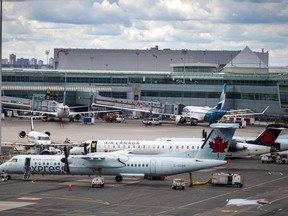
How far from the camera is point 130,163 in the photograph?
7531 centimetres

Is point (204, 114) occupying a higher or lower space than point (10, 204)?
higher

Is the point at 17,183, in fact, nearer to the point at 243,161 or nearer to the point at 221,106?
the point at 243,161

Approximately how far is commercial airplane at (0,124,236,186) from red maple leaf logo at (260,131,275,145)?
20.4 meters

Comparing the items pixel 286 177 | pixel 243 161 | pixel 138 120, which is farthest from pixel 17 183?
pixel 138 120

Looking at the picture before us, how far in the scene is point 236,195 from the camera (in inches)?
2714

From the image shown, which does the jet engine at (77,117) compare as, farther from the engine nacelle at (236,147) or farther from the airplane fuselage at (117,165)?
the airplane fuselage at (117,165)

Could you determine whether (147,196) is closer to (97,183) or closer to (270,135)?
(97,183)

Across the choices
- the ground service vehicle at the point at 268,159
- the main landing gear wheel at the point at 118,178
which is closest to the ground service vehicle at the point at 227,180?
the main landing gear wheel at the point at 118,178

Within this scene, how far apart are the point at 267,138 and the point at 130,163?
25459 millimetres

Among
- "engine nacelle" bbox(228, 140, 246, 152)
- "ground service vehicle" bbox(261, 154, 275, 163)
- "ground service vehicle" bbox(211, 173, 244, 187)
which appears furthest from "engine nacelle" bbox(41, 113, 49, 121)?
"ground service vehicle" bbox(211, 173, 244, 187)

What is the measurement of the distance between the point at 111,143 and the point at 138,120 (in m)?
94.2

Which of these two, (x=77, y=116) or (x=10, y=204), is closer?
(x=10, y=204)

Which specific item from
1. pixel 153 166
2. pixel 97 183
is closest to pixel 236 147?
pixel 153 166

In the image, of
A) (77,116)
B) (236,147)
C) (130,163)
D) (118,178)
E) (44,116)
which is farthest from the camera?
(77,116)
